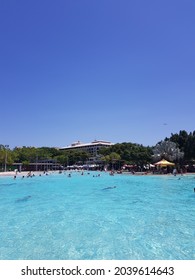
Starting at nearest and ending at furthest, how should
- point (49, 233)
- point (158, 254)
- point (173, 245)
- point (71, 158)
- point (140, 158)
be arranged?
point (158, 254)
point (173, 245)
point (49, 233)
point (140, 158)
point (71, 158)

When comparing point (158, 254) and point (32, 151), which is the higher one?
point (32, 151)

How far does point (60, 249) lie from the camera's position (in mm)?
8461

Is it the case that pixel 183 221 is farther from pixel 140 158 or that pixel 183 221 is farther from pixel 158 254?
pixel 140 158

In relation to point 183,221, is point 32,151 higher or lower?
higher

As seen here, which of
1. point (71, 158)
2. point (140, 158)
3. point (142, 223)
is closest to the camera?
point (142, 223)

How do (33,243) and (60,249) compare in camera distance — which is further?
(33,243)

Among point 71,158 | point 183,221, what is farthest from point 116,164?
point 183,221

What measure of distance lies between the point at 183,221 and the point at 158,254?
15.6ft
